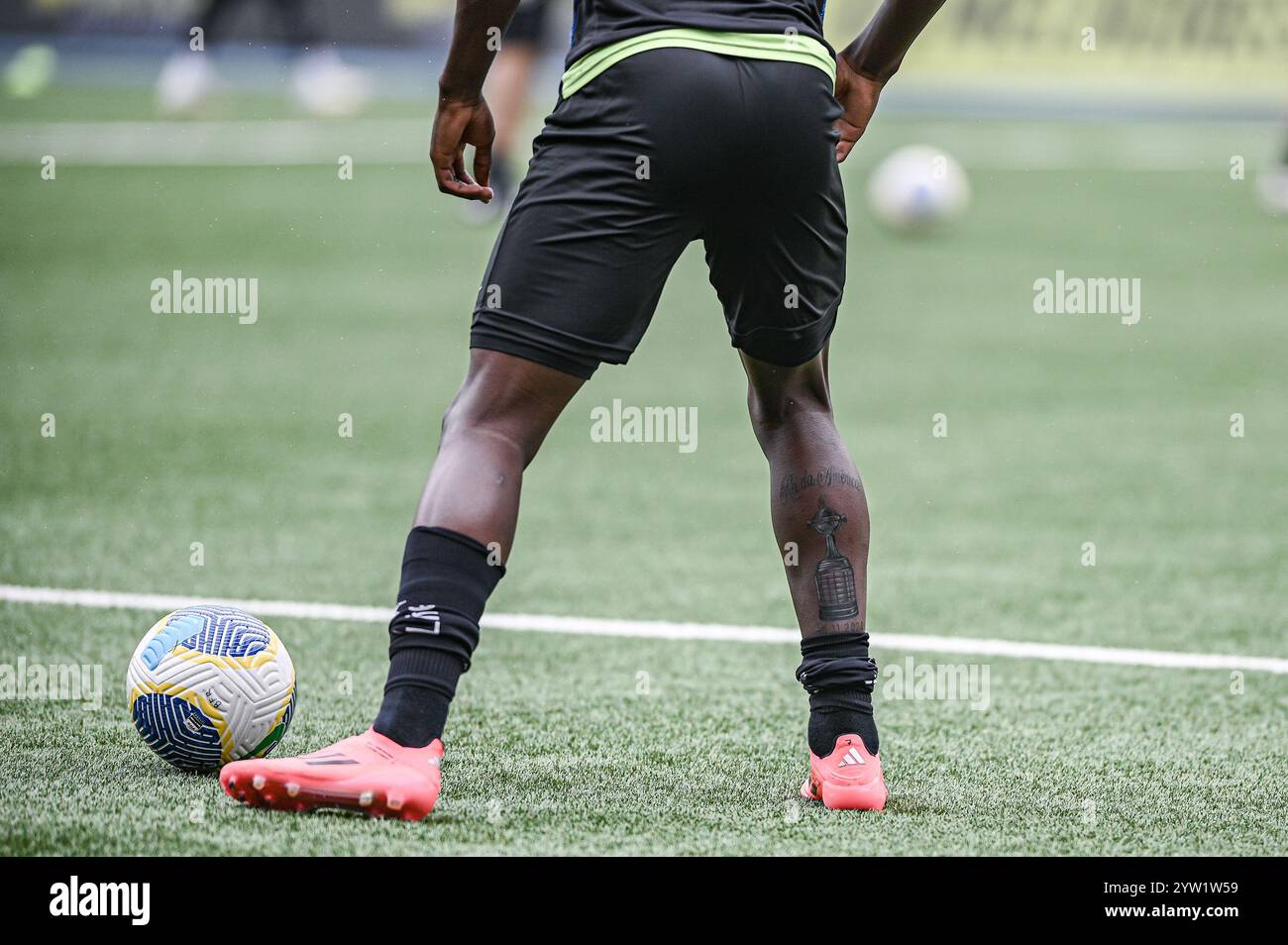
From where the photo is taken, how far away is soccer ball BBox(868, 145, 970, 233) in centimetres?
1484

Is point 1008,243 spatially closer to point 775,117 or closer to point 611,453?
point 611,453

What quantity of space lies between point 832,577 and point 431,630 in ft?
2.93

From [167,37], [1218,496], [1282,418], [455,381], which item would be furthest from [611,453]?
[167,37]

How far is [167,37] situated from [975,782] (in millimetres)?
25437

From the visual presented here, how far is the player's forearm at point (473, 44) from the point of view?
3.46 metres

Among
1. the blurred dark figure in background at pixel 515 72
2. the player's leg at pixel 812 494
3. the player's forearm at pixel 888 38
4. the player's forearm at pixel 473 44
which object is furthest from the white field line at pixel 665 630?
the blurred dark figure in background at pixel 515 72

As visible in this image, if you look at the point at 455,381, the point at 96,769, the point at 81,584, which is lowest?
the point at 96,769

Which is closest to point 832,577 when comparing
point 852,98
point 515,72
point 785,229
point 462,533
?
point 785,229

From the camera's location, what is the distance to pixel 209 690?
3855 mm

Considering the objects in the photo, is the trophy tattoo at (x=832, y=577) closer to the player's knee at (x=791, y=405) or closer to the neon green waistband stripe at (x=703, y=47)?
the player's knee at (x=791, y=405)

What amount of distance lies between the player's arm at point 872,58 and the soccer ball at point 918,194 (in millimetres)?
10933

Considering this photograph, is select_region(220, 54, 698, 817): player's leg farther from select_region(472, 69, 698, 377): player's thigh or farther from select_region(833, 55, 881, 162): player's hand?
select_region(833, 55, 881, 162): player's hand

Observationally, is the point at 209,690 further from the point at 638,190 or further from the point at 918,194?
the point at 918,194
